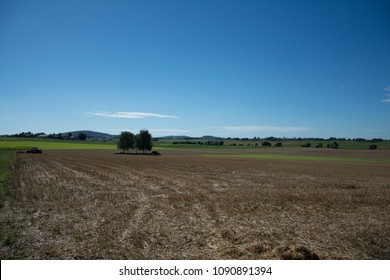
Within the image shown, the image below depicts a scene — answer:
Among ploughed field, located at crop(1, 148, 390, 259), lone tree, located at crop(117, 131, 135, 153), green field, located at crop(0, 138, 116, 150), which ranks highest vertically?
lone tree, located at crop(117, 131, 135, 153)

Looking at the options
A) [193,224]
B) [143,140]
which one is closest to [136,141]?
[143,140]

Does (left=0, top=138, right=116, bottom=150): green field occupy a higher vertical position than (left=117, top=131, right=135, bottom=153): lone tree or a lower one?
lower

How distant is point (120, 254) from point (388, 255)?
7574 millimetres

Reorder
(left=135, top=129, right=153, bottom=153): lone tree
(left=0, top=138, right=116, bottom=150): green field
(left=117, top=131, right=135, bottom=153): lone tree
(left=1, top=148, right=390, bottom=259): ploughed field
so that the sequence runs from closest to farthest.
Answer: (left=1, top=148, right=390, bottom=259): ploughed field
(left=0, top=138, right=116, bottom=150): green field
(left=135, top=129, right=153, bottom=153): lone tree
(left=117, top=131, right=135, bottom=153): lone tree

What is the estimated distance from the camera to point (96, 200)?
14.6m

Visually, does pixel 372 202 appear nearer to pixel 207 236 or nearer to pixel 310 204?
pixel 310 204

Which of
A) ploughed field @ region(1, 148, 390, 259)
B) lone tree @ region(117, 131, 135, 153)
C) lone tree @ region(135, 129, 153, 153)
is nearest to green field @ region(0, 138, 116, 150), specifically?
lone tree @ region(117, 131, 135, 153)

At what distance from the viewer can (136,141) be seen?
88562 mm

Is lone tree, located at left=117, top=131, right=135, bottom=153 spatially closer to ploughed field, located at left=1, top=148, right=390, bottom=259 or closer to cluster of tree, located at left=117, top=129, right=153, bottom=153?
cluster of tree, located at left=117, top=129, right=153, bottom=153

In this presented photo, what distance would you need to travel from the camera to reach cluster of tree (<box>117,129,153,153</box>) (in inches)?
3440

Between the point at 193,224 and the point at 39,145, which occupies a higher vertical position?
the point at 39,145

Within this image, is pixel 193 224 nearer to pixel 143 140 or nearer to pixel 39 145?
pixel 143 140

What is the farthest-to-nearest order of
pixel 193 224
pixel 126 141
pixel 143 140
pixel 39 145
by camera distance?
1. pixel 39 145
2. pixel 126 141
3. pixel 143 140
4. pixel 193 224
